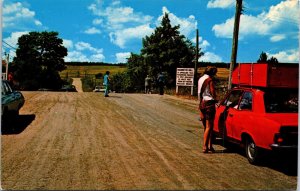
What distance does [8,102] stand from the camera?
12.6 m

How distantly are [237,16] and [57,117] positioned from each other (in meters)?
9.83

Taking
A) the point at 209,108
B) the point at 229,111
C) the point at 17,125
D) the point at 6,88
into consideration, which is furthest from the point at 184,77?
the point at 209,108

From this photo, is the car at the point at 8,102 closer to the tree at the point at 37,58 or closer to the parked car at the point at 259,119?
the parked car at the point at 259,119

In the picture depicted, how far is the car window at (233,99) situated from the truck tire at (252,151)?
1.01 m

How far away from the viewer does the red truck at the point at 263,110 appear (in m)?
7.44

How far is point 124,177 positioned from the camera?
23.2 ft

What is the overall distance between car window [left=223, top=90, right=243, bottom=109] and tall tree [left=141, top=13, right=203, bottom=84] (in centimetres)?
4501

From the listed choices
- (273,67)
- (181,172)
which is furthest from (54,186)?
(273,67)

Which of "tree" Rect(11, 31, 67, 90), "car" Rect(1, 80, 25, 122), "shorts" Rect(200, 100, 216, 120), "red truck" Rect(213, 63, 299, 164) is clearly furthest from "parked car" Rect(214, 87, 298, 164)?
"tree" Rect(11, 31, 67, 90)

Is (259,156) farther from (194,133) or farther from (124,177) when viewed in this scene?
(194,133)

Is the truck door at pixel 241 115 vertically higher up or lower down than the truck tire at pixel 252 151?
higher up

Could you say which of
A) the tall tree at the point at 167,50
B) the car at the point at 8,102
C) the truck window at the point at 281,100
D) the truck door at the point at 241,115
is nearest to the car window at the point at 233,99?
the truck door at the point at 241,115

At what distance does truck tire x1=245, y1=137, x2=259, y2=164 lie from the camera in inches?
317

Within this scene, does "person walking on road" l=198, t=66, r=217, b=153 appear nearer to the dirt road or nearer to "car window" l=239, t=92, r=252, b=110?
the dirt road
